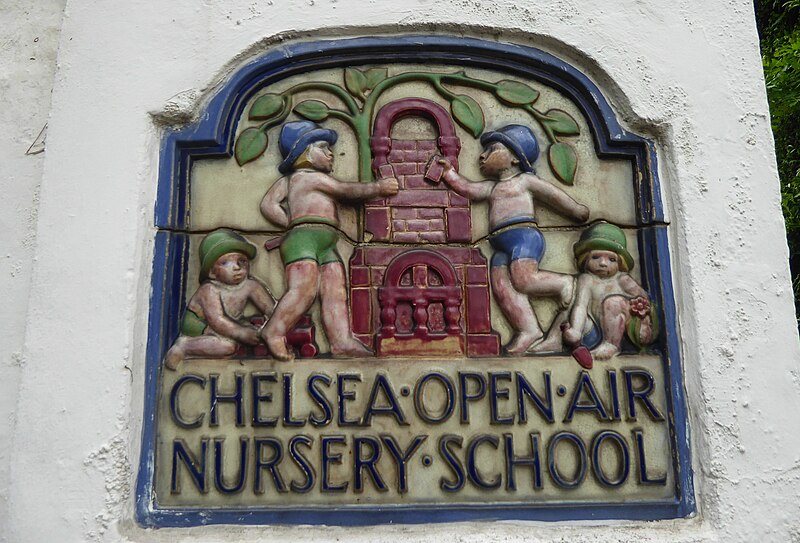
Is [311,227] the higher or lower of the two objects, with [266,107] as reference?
lower

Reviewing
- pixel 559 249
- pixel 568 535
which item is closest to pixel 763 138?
pixel 559 249

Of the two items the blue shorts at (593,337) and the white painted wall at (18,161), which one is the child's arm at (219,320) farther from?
the blue shorts at (593,337)

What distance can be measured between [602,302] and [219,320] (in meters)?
1.28

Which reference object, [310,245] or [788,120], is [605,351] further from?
[788,120]

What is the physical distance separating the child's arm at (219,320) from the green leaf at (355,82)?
34.4 inches

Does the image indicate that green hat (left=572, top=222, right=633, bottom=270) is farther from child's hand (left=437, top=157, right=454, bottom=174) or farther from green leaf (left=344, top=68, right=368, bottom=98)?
green leaf (left=344, top=68, right=368, bottom=98)

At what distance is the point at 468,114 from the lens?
2609 mm

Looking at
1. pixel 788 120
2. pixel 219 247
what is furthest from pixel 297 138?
pixel 788 120

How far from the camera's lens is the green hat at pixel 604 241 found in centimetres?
245

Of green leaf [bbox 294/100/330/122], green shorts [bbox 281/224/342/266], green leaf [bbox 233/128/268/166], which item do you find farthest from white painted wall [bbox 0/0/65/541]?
green leaf [bbox 294/100/330/122]

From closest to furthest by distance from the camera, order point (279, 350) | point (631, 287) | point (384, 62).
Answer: point (279, 350) < point (631, 287) < point (384, 62)

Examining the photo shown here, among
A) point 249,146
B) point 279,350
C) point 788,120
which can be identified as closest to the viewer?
point 279,350

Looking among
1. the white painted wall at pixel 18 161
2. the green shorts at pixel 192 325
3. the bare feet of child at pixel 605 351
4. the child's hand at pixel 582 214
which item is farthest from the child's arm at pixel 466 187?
the white painted wall at pixel 18 161

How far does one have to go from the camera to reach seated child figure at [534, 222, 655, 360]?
2.38 metres
